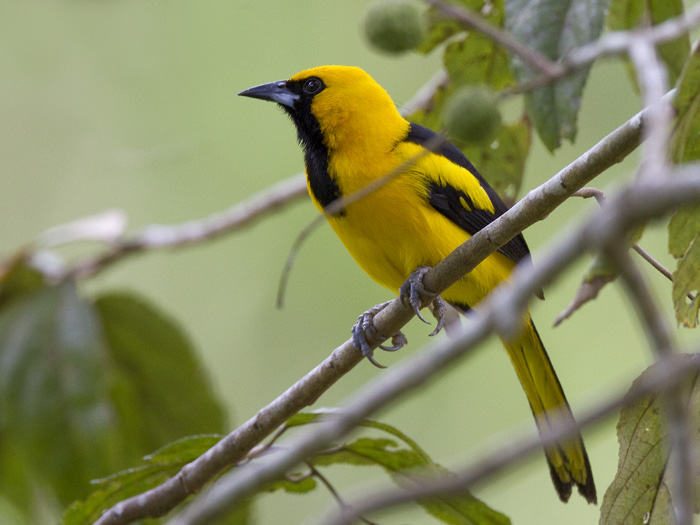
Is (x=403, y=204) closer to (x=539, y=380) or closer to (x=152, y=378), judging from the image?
(x=539, y=380)

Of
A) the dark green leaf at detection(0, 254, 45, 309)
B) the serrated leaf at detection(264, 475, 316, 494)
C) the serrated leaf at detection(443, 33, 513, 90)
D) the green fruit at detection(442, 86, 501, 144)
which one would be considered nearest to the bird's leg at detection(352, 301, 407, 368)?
the serrated leaf at detection(264, 475, 316, 494)

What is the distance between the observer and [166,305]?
6.23m

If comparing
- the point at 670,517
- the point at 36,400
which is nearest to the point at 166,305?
the point at 36,400

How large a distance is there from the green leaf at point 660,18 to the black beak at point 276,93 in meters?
1.24

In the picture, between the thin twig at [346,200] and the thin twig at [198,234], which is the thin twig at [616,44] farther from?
the thin twig at [198,234]

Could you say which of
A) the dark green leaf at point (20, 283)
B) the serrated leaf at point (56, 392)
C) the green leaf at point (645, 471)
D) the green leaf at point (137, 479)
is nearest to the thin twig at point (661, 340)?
the green leaf at point (645, 471)

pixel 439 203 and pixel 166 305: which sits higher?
pixel 439 203

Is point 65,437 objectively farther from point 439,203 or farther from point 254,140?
point 254,140

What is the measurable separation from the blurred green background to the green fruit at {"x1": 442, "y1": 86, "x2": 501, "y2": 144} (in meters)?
3.59

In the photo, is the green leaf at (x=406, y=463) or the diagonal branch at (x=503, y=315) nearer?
the diagonal branch at (x=503, y=315)

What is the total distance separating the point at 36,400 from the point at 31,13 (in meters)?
4.21

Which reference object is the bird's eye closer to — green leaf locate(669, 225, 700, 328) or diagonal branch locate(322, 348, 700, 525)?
green leaf locate(669, 225, 700, 328)

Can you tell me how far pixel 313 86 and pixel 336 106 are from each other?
0.20 m

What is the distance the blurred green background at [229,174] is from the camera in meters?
5.71
